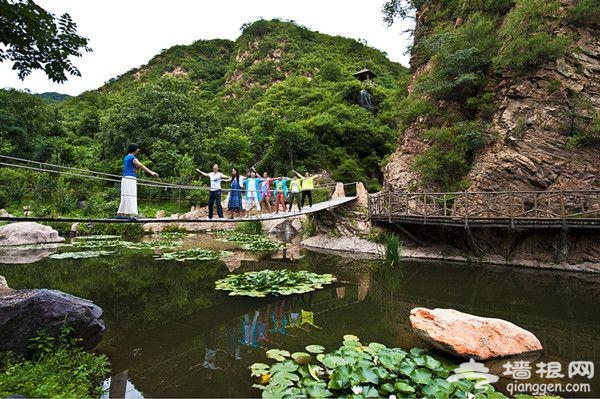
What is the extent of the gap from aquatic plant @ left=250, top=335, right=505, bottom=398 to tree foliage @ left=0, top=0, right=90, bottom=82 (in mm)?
4873

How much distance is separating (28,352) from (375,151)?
976 inches

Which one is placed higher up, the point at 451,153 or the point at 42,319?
the point at 451,153

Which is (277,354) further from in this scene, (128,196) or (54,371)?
(128,196)

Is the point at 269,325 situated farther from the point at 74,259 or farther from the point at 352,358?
the point at 74,259

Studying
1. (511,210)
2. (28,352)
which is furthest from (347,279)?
(28,352)

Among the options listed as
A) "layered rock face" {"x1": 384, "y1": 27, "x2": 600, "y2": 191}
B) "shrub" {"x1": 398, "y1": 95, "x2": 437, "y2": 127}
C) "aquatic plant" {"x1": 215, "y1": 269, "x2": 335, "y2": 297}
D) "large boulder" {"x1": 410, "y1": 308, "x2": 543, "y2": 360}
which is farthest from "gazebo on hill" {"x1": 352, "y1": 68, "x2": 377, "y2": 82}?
"large boulder" {"x1": 410, "y1": 308, "x2": 543, "y2": 360}

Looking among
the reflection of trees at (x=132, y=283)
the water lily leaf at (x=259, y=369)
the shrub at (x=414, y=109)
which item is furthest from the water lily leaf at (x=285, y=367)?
the shrub at (x=414, y=109)

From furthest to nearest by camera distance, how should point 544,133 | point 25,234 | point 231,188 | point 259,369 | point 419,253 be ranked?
1. point 25,234
2. point 419,253
3. point 544,133
4. point 231,188
5. point 259,369

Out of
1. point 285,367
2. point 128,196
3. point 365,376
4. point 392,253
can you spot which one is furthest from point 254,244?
point 365,376

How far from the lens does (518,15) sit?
12195 millimetres

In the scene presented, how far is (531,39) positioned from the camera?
1153 centimetres

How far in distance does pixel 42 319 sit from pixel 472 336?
571 centimetres

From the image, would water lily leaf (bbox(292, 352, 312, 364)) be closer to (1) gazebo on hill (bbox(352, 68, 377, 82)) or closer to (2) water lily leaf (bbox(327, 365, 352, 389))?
(2) water lily leaf (bbox(327, 365, 352, 389))

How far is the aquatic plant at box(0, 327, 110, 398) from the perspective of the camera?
3.47 meters
